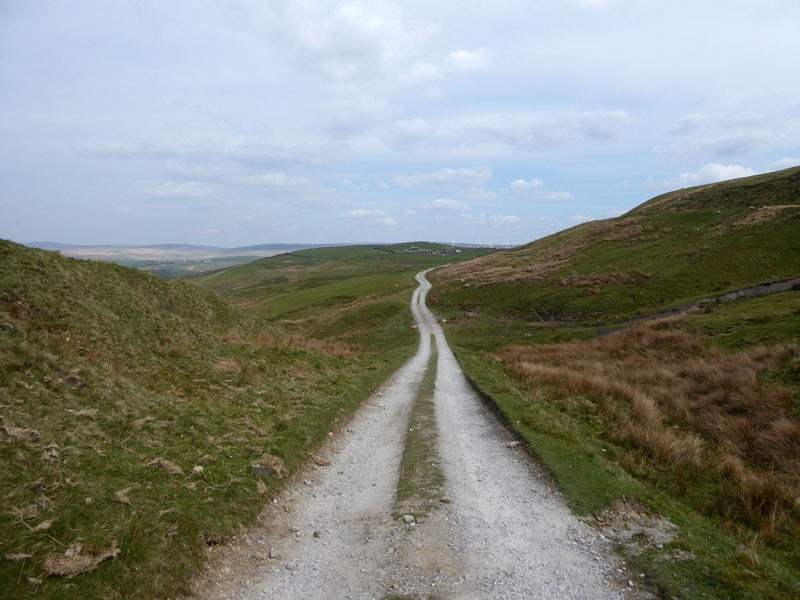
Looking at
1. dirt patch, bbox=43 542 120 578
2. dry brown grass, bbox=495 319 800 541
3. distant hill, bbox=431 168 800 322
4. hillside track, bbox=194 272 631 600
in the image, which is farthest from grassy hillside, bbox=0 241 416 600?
distant hill, bbox=431 168 800 322

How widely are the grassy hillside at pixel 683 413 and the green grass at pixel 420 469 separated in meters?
2.98

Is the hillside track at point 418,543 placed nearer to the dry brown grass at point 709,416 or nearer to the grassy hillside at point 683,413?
the grassy hillside at point 683,413

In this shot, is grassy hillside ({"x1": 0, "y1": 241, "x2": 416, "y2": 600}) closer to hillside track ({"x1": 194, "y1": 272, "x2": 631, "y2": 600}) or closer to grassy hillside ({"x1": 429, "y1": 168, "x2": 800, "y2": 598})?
hillside track ({"x1": 194, "y1": 272, "x2": 631, "y2": 600})

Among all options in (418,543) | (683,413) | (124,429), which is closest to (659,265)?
(683,413)

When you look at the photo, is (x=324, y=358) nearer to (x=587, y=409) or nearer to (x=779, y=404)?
(x=587, y=409)

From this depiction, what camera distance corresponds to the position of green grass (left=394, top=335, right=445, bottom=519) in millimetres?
8750

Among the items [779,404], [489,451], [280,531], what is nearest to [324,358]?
[489,451]

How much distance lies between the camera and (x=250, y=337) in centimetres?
2630

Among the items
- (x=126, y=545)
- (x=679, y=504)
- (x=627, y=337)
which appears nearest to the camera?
(x=126, y=545)

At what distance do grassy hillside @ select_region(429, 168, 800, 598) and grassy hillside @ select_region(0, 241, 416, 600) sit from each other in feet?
24.7

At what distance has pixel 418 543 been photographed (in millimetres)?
7289

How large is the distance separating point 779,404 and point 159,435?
19.3m

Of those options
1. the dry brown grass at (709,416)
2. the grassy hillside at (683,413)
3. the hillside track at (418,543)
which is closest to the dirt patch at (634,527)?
the grassy hillside at (683,413)

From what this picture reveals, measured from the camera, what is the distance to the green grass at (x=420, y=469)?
8.75m
